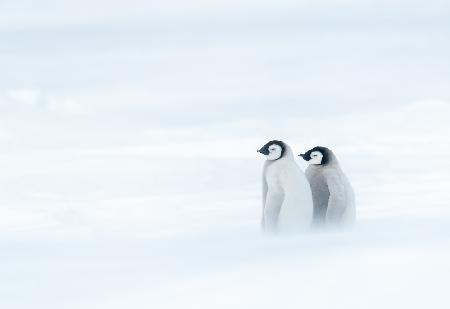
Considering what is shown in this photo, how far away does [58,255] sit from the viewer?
23.2 ft

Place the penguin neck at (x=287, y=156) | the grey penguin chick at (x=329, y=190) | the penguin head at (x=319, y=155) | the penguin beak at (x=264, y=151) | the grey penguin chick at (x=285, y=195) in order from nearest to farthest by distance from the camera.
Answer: the grey penguin chick at (x=285, y=195)
the penguin neck at (x=287, y=156)
the grey penguin chick at (x=329, y=190)
the penguin beak at (x=264, y=151)
the penguin head at (x=319, y=155)

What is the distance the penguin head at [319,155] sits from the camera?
929 cm

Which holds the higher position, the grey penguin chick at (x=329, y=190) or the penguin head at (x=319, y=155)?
the penguin head at (x=319, y=155)

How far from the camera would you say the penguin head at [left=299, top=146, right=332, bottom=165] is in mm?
9289

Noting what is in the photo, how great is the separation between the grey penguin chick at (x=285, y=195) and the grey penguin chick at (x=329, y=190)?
22cm

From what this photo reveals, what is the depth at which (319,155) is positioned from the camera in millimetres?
9320

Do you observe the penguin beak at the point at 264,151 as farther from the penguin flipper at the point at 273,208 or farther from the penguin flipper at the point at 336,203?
the penguin flipper at the point at 336,203

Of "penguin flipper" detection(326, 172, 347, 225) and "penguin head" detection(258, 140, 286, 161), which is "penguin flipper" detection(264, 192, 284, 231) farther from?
"penguin flipper" detection(326, 172, 347, 225)

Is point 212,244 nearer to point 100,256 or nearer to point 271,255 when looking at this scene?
point 100,256

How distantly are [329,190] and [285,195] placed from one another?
466 millimetres

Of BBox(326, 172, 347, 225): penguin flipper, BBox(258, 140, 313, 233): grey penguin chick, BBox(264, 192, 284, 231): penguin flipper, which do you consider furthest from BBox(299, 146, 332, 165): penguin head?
BBox(264, 192, 284, 231): penguin flipper

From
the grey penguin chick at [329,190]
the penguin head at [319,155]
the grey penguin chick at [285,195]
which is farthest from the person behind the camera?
the penguin head at [319,155]

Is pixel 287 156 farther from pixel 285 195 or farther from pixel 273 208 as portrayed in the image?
pixel 273 208

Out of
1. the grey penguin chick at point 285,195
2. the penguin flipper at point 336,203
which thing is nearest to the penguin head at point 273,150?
the grey penguin chick at point 285,195
